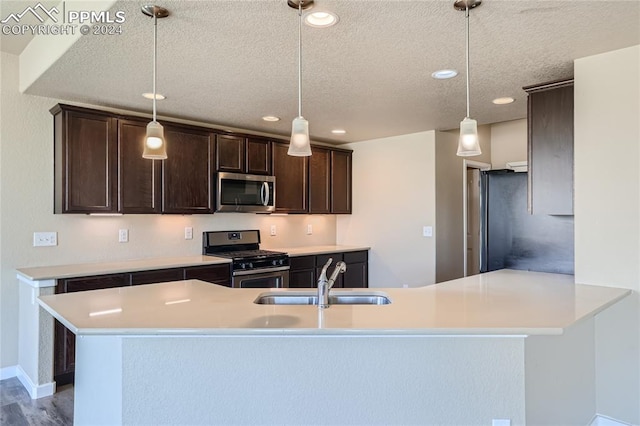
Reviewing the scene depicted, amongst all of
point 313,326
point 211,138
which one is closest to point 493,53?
point 313,326

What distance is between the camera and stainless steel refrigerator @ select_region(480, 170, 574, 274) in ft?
9.99

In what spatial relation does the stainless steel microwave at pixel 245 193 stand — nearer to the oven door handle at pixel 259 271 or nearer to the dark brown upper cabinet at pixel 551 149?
the oven door handle at pixel 259 271

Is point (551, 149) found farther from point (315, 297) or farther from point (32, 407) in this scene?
point (32, 407)

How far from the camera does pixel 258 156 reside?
455cm

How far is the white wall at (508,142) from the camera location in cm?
529

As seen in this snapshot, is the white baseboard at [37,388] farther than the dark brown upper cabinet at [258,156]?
No

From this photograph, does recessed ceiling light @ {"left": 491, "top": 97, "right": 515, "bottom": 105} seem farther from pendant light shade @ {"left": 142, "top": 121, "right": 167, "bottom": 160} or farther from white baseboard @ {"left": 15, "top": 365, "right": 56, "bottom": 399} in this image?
white baseboard @ {"left": 15, "top": 365, "right": 56, "bottom": 399}

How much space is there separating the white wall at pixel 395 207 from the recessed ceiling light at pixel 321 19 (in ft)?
9.54

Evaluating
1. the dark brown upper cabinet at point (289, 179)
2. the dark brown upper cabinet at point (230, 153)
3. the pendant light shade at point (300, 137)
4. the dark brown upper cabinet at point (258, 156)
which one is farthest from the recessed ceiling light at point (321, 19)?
the dark brown upper cabinet at point (289, 179)

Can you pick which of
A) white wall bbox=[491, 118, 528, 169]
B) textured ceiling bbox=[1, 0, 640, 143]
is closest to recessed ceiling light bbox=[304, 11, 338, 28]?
textured ceiling bbox=[1, 0, 640, 143]

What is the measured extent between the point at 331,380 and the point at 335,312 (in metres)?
0.28

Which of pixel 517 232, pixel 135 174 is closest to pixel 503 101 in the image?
pixel 517 232

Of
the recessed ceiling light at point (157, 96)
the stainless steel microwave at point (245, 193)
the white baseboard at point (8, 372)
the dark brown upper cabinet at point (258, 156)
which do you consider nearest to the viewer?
the white baseboard at point (8, 372)

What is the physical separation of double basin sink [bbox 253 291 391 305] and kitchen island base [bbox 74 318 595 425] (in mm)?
458
